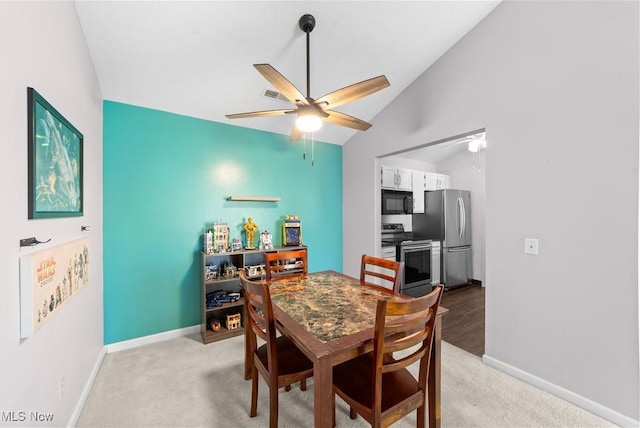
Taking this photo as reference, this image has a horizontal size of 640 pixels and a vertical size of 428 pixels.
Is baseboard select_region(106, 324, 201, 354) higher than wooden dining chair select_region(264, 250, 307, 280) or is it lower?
lower

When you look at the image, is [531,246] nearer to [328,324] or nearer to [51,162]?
[328,324]

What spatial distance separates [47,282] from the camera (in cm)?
128

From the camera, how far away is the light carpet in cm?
171

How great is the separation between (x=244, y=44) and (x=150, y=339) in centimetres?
309

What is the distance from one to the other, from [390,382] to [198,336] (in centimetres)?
237

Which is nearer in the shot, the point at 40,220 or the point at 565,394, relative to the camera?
the point at 40,220

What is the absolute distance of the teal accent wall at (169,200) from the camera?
103 inches

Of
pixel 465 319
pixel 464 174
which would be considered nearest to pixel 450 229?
pixel 464 174

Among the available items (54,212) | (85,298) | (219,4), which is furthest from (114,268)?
(219,4)

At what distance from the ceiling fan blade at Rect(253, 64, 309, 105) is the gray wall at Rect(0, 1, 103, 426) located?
103 centimetres

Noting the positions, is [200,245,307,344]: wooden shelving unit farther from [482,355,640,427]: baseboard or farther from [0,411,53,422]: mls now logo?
[482,355,640,427]: baseboard

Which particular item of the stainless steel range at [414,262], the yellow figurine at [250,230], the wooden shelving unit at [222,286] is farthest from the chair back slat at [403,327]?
the stainless steel range at [414,262]

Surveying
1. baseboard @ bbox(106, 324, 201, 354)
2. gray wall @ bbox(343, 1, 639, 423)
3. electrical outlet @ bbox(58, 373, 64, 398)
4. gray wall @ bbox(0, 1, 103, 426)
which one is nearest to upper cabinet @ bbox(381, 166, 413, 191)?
gray wall @ bbox(343, 1, 639, 423)

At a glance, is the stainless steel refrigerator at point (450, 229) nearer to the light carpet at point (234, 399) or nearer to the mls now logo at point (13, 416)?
the light carpet at point (234, 399)
